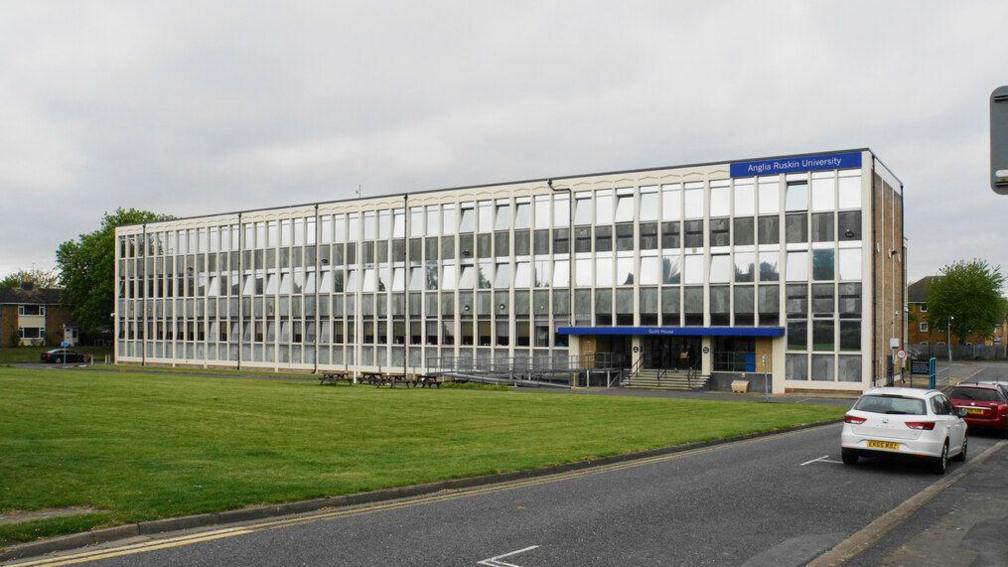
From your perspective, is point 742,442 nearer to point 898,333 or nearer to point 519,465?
point 519,465

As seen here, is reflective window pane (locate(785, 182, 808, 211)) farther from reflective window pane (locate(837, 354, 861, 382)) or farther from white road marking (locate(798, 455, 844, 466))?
white road marking (locate(798, 455, 844, 466))

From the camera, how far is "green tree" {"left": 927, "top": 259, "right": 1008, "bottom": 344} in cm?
9281

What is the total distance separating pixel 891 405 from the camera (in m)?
16.6

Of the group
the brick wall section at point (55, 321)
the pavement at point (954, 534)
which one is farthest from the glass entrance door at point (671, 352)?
the brick wall section at point (55, 321)

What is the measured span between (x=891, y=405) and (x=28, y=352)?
90.4 m

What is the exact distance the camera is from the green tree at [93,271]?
9006cm

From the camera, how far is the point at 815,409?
32.0 meters

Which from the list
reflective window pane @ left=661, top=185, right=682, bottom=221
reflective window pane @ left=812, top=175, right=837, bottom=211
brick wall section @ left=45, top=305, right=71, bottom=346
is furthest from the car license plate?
brick wall section @ left=45, top=305, right=71, bottom=346

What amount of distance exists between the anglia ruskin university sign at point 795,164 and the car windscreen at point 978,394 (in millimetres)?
21692

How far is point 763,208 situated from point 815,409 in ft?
54.9

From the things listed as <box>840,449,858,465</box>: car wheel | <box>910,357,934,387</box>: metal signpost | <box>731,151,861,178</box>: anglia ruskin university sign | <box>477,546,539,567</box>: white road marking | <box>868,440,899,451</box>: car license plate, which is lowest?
<box>910,357,934,387</box>: metal signpost

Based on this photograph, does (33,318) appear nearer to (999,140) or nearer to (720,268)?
(720,268)

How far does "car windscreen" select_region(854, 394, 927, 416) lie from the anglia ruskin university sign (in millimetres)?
30139

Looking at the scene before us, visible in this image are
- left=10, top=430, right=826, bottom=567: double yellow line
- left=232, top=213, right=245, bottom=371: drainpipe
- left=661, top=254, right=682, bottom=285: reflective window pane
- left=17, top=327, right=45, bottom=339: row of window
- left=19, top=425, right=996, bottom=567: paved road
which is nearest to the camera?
left=10, top=430, right=826, bottom=567: double yellow line
